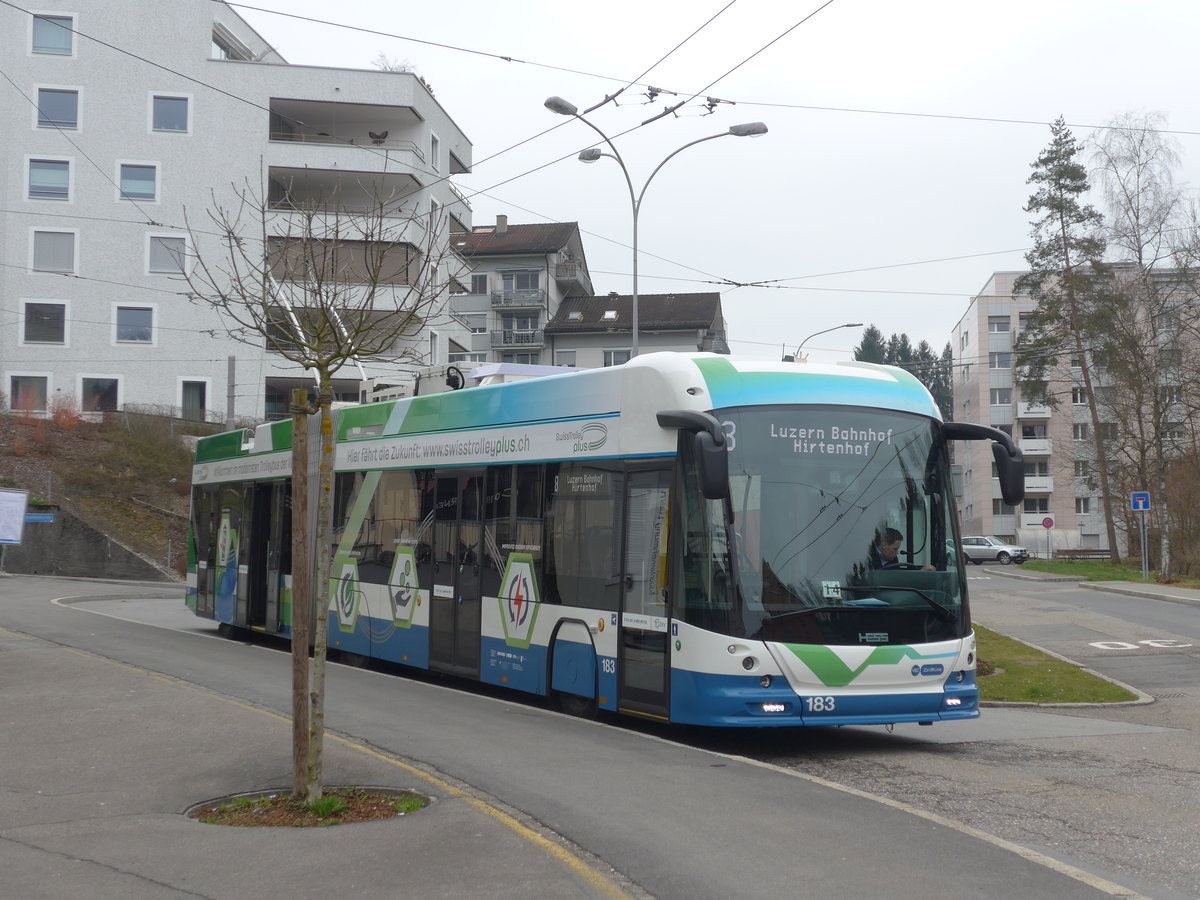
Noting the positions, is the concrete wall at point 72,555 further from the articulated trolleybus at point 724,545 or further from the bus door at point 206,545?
the articulated trolleybus at point 724,545

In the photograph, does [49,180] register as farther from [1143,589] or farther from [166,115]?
[1143,589]

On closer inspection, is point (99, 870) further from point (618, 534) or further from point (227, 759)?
point (618, 534)

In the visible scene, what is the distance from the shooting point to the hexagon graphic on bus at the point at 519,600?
12.6 metres

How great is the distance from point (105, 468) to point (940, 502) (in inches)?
1538

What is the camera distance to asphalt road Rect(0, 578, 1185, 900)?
252 inches

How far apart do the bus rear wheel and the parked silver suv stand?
2341 inches

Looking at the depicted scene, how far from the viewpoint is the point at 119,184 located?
52.2m

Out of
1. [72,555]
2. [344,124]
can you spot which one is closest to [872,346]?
[344,124]

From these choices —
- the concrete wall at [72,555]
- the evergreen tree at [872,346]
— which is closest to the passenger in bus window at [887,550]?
the concrete wall at [72,555]

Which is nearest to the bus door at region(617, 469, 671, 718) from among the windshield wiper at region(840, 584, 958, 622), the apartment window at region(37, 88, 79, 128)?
the windshield wiper at region(840, 584, 958, 622)

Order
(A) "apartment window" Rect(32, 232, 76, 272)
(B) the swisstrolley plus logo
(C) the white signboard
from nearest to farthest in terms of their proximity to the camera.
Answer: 1. (B) the swisstrolley plus logo
2. (C) the white signboard
3. (A) "apartment window" Rect(32, 232, 76, 272)

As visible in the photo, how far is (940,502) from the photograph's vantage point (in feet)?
35.7

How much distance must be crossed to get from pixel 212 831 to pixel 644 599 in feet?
14.8

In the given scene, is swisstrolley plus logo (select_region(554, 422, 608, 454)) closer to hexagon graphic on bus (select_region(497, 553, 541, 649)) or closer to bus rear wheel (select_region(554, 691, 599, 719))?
hexagon graphic on bus (select_region(497, 553, 541, 649))
